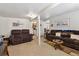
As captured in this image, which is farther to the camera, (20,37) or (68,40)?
(20,37)

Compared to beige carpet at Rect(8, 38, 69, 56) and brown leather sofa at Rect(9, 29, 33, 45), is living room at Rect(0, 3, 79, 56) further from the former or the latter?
brown leather sofa at Rect(9, 29, 33, 45)

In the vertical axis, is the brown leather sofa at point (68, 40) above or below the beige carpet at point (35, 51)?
above

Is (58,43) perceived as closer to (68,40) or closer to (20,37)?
(68,40)

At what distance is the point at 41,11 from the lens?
4047mm

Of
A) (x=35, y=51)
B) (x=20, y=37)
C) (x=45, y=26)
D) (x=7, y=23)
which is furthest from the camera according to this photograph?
(x=20, y=37)

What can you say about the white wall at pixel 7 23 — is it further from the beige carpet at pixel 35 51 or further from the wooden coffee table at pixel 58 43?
the wooden coffee table at pixel 58 43

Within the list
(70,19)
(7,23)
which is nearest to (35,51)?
(7,23)

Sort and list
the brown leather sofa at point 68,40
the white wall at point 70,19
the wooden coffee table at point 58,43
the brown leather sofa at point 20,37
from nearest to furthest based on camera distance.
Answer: the white wall at point 70,19 → the brown leather sofa at point 68,40 → the wooden coffee table at point 58,43 → the brown leather sofa at point 20,37

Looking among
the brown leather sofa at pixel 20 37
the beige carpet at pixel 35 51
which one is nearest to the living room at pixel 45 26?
the beige carpet at pixel 35 51

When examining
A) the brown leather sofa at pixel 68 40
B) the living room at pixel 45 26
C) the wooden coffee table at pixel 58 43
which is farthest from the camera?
the wooden coffee table at pixel 58 43

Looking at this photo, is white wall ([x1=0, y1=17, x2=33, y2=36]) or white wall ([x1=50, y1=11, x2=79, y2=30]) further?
white wall ([x1=50, y1=11, x2=79, y2=30])

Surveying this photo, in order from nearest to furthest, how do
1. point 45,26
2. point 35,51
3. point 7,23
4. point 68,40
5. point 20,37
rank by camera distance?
point 7,23 < point 35,51 < point 45,26 < point 68,40 < point 20,37

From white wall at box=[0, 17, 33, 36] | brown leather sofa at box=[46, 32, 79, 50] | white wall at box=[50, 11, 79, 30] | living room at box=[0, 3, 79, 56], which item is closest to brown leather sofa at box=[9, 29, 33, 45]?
living room at box=[0, 3, 79, 56]

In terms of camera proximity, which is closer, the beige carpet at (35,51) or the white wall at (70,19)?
the beige carpet at (35,51)
